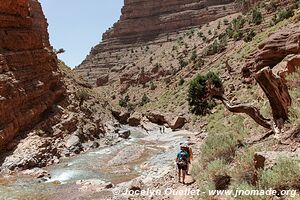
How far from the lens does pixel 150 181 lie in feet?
45.4

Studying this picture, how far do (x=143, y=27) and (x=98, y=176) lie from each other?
295 feet

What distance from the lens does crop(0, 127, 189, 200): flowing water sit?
1642cm

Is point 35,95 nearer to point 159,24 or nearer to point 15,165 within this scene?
point 15,165

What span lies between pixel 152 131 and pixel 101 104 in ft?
26.7

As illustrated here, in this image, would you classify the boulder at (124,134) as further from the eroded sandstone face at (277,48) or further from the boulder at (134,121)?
the eroded sandstone face at (277,48)

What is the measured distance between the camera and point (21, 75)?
27203mm

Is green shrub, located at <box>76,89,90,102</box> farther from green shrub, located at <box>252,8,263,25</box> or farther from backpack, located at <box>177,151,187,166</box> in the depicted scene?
green shrub, located at <box>252,8,263,25</box>

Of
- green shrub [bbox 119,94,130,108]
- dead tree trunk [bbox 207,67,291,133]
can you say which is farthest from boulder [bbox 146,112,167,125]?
dead tree trunk [bbox 207,67,291,133]

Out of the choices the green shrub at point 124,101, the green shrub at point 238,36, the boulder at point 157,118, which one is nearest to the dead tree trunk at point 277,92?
the boulder at point 157,118

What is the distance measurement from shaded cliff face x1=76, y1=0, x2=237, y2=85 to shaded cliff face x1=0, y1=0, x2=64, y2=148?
55.4 metres

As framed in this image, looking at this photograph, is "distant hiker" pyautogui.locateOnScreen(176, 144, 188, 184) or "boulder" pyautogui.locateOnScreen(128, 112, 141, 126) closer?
"distant hiker" pyautogui.locateOnScreen(176, 144, 188, 184)

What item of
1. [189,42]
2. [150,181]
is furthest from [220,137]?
[189,42]

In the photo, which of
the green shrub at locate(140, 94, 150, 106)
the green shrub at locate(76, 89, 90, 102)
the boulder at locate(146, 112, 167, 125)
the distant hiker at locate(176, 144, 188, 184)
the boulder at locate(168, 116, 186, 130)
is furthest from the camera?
the green shrub at locate(140, 94, 150, 106)

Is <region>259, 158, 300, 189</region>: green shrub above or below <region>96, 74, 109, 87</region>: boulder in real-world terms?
below
